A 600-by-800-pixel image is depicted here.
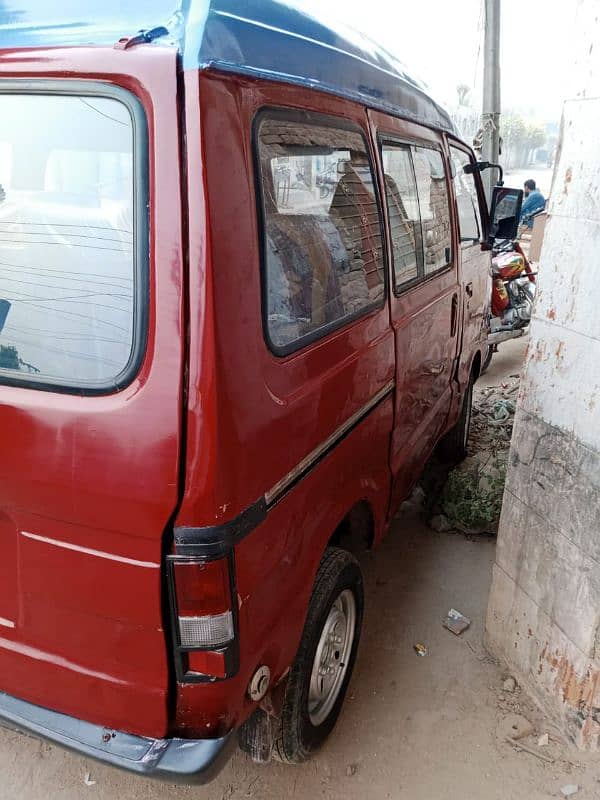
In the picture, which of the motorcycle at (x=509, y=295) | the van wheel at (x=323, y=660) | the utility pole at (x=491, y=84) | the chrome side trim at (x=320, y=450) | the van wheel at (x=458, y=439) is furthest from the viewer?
the utility pole at (x=491, y=84)

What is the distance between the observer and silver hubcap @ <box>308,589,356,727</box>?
7.30 feet

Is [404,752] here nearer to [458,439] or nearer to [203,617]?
[203,617]

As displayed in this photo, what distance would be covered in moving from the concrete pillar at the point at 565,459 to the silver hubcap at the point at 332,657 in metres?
0.68

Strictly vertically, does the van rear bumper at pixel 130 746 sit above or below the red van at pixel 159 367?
below

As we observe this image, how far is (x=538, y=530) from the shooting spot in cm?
232

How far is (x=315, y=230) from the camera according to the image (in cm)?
190

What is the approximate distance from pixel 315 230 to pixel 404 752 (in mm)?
1896

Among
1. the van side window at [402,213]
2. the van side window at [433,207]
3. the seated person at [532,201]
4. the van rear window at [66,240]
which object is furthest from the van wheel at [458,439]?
the seated person at [532,201]

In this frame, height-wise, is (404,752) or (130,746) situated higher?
(130,746)

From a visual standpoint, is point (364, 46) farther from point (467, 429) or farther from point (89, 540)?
point (467, 429)

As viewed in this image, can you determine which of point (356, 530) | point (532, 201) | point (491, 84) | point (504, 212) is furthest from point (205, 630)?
point (532, 201)

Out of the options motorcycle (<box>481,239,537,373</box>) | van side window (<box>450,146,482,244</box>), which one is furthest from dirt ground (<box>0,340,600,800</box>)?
motorcycle (<box>481,239,537,373</box>)

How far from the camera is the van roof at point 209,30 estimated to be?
1331 millimetres

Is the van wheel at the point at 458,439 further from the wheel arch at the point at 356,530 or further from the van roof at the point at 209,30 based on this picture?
the van roof at the point at 209,30
